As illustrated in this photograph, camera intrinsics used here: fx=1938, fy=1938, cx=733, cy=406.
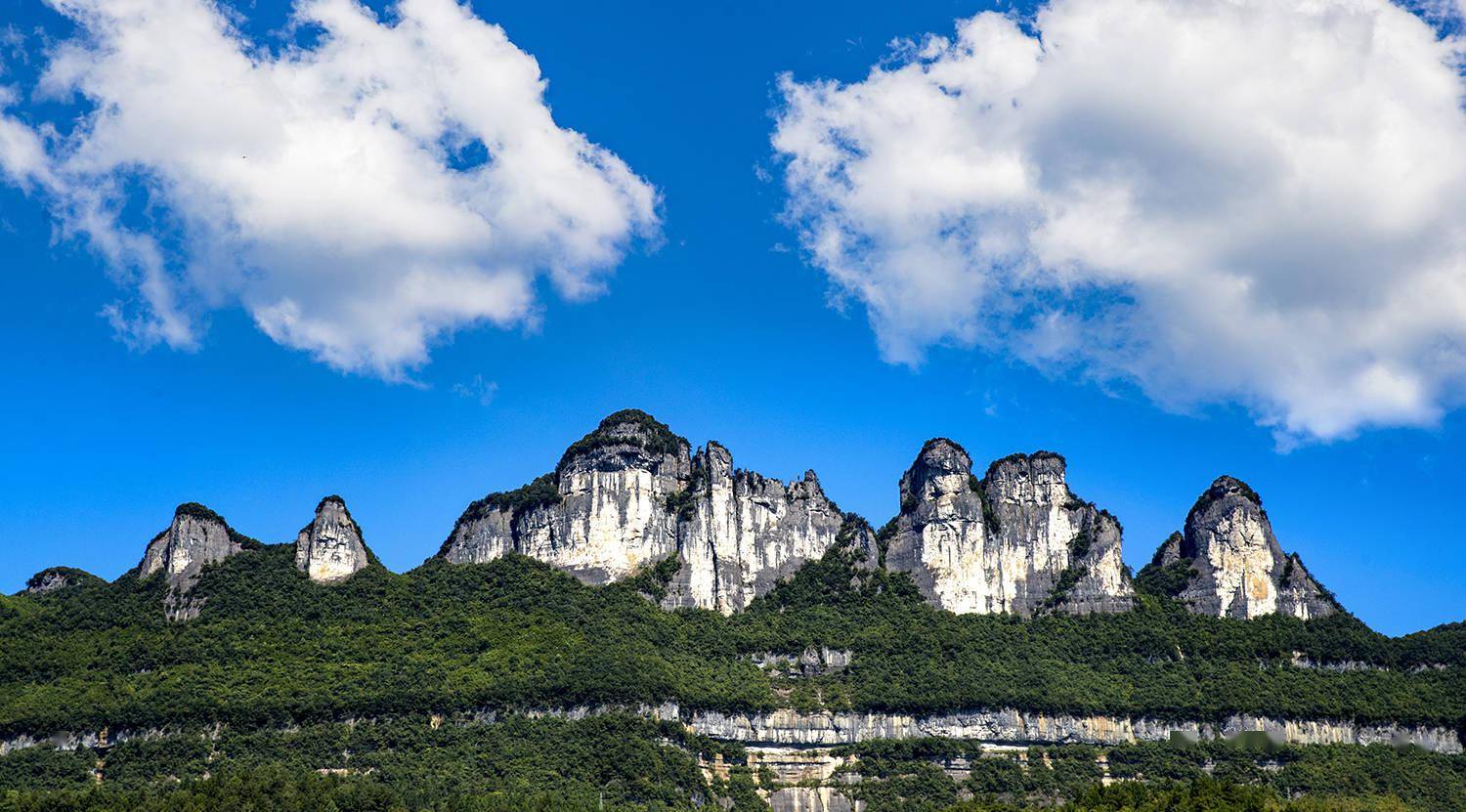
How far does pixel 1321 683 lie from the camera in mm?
149000

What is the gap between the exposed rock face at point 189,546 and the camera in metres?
155

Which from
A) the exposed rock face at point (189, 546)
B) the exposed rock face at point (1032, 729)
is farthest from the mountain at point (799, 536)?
the exposed rock face at point (1032, 729)

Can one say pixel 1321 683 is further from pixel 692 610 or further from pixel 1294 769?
pixel 692 610

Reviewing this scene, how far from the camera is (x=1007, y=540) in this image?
162 m

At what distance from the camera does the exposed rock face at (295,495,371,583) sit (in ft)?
513

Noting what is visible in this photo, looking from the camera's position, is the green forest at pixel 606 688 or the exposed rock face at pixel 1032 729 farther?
the exposed rock face at pixel 1032 729

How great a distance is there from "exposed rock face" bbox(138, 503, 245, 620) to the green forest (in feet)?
6.24

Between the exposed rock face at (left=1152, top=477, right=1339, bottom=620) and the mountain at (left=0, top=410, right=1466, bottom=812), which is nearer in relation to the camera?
the mountain at (left=0, top=410, right=1466, bottom=812)

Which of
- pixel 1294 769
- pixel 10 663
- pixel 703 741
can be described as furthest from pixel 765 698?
pixel 10 663

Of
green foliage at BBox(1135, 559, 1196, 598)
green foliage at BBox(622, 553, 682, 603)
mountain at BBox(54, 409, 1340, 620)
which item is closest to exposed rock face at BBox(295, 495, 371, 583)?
mountain at BBox(54, 409, 1340, 620)

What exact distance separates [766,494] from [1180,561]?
35.5 meters

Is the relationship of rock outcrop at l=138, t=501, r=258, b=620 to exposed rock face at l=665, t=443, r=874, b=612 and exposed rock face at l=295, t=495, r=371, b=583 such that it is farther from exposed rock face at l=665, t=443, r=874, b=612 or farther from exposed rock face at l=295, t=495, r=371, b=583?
exposed rock face at l=665, t=443, r=874, b=612

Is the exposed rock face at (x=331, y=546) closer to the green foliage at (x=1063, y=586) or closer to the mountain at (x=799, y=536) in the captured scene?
the mountain at (x=799, y=536)

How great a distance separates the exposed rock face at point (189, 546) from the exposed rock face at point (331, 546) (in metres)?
5.65
